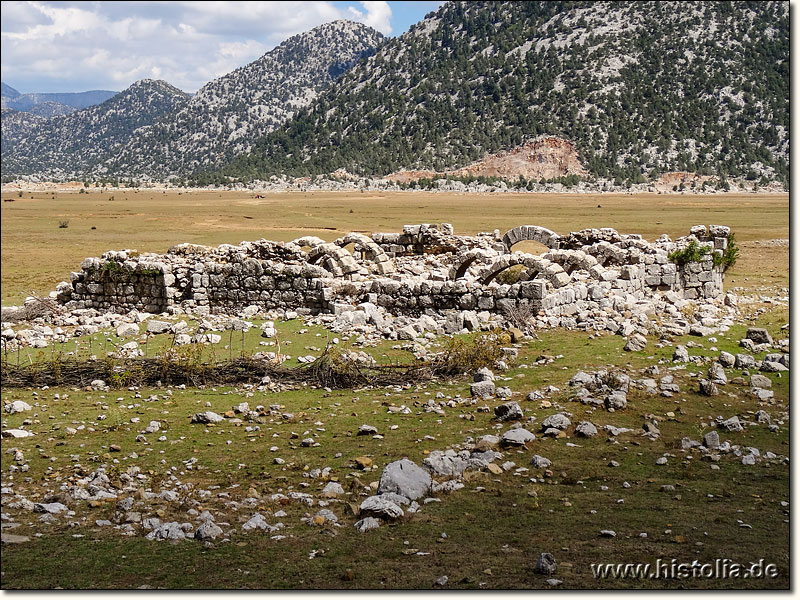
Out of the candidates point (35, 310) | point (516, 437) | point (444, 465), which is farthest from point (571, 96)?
point (444, 465)

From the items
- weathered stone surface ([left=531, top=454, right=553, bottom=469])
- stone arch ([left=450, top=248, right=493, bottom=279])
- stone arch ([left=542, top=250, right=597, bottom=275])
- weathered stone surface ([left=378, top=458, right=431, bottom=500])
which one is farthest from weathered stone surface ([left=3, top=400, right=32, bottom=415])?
stone arch ([left=542, top=250, right=597, bottom=275])

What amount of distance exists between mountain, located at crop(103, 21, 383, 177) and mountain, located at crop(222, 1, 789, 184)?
→ 2327cm

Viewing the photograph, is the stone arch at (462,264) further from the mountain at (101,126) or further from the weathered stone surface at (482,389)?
the mountain at (101,126)

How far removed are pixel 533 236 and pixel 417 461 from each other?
1445 centimetres

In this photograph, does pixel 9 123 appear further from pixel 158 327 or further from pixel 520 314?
pixel 520 314

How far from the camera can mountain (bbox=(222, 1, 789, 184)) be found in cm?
9275

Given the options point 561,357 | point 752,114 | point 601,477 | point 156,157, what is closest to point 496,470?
point 601,477

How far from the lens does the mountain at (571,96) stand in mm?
92750

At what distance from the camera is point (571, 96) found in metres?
106

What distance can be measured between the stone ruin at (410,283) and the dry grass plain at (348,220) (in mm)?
2981

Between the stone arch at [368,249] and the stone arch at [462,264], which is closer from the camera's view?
the stone arch at [462,264]

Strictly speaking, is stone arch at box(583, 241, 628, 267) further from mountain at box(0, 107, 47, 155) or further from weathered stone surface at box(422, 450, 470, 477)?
mountain at box(0, 107, 47, 155)

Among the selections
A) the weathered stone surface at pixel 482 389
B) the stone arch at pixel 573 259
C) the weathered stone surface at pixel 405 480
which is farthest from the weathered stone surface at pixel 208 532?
the stone arch at pixel 573 259

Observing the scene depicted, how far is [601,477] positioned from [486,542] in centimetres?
243
